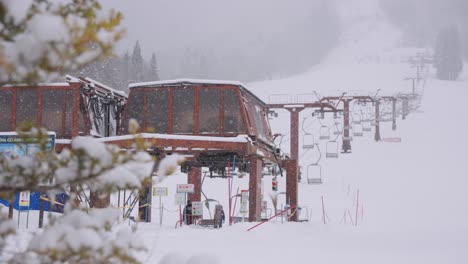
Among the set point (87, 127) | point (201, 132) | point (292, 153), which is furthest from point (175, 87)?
point (292, 153)

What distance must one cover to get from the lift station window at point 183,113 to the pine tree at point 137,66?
74292 millimetres

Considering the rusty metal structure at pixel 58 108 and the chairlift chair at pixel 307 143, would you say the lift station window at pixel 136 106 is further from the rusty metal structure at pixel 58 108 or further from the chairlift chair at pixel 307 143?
the chairlift chair at pixel 307 143

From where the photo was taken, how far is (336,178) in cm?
3888

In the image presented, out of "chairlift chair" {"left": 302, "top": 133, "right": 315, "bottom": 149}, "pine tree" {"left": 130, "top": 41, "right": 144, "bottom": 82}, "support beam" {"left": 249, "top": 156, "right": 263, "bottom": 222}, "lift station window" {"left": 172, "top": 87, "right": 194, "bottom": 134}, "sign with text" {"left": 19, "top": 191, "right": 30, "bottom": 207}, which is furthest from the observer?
"pine tree" {"left": 130, "top": 41, "right": 144, "bottom": 82}

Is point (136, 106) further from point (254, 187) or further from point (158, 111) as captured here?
point (254, 187)

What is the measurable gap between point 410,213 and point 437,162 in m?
18.3

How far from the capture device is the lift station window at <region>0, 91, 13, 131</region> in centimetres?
1917

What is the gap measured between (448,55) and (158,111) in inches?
5503

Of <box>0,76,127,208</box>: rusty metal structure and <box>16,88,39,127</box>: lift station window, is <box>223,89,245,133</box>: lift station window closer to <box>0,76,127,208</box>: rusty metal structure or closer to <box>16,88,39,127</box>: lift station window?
<box>0,76,127,208</box>: rusty metal structure

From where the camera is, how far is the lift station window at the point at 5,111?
755 inches

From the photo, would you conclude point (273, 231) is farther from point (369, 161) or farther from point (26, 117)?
point (369, 161)

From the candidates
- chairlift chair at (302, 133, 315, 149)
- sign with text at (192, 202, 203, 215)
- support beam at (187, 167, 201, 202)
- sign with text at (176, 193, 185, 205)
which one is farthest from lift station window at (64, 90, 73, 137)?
chairlift chair at (302, 133, 315, 149)

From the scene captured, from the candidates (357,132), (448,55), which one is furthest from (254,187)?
(448,55)

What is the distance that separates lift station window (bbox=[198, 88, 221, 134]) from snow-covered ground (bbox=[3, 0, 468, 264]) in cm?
370
